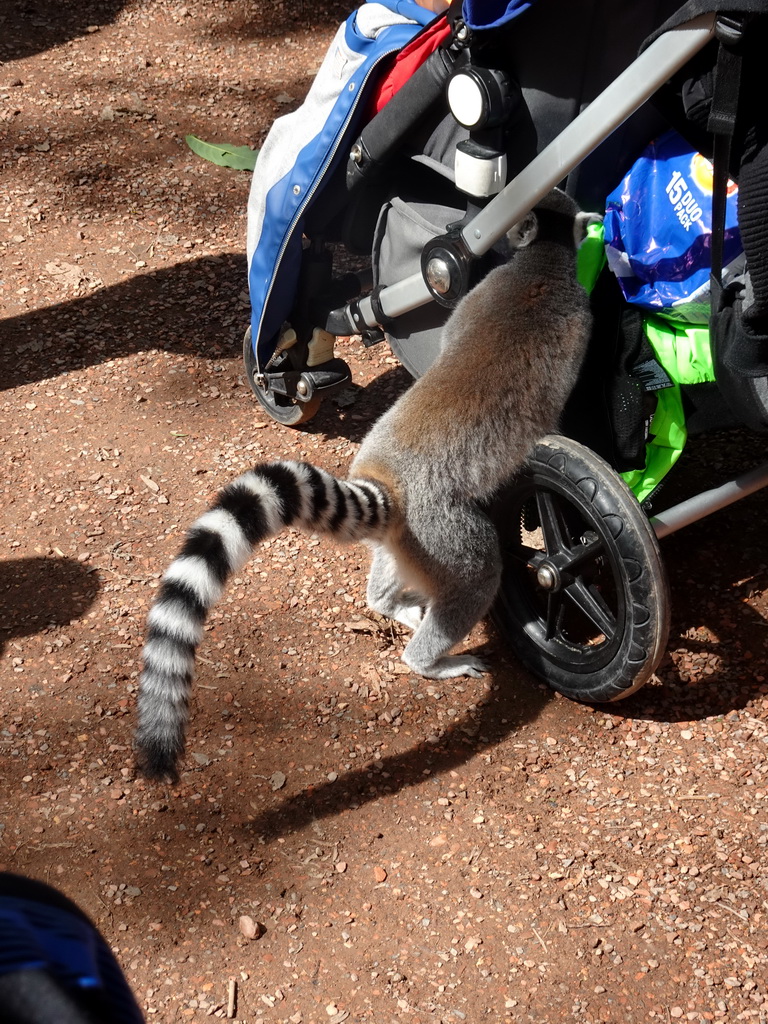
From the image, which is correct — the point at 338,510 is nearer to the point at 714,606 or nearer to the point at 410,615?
the point at 410,615

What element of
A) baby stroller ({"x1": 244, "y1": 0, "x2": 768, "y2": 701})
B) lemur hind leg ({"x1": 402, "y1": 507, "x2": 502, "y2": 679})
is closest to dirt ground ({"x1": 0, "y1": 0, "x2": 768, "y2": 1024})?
lemur hind leg ({"x1": 402, "y1": 507, "x2": 502, "y2": 679})

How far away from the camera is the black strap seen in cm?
178

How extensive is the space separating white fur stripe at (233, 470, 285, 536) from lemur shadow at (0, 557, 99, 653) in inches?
39.9

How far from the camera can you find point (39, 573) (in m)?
3.10

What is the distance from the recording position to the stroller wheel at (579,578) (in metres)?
2.28

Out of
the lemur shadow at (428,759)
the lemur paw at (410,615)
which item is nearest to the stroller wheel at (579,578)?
the lemur shadow at (428,759)

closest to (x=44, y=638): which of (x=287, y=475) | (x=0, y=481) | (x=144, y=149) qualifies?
(x=0, y=481)

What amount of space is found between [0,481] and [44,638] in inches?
34.0

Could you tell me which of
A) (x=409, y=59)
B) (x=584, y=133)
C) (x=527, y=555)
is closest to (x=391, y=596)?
(x=527, y=555)

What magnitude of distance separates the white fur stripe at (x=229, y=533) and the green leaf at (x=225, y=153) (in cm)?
377

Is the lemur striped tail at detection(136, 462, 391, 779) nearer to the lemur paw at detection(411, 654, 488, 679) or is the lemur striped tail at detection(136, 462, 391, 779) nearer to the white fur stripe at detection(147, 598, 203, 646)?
the white fur stripe at detection(147, 598, 203, 646)

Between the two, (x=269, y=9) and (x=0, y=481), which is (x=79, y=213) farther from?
(x=269, y=9)

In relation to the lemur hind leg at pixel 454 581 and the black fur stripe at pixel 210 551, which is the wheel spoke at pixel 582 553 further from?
the black fur stripe at pixel 210 551

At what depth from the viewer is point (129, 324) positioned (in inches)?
170
